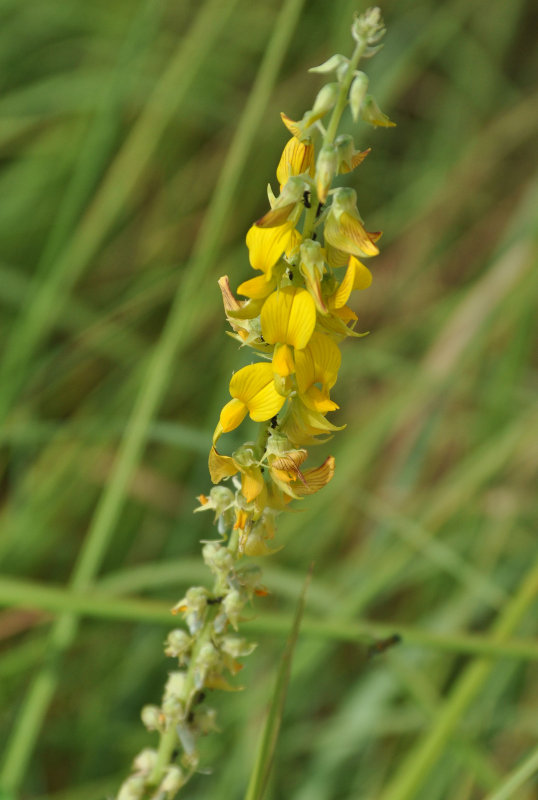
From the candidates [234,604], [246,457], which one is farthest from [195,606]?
[246,457]

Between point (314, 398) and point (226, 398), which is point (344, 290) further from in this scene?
point (226, 398)

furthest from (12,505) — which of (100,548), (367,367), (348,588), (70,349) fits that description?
(367,367)

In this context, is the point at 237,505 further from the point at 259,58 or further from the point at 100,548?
the point at 259,58

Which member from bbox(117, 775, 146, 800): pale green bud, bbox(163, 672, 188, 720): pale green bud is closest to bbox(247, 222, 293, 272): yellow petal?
bbox(163, 672, 188, 720): pale green bud

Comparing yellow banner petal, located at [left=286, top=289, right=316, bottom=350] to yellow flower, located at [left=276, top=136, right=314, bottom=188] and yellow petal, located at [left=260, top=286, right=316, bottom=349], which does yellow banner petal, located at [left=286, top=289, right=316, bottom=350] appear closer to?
yellow petal, located at [left=260, top=286, right=316, bottom=349]

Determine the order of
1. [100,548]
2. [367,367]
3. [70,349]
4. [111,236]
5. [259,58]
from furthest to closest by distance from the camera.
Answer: [259,58], [111,236], [367,367], [70,349], [100,548]

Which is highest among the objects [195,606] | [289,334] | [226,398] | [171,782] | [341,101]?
[226,398]

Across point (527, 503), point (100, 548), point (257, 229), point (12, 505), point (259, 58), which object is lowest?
point (257, 229)
